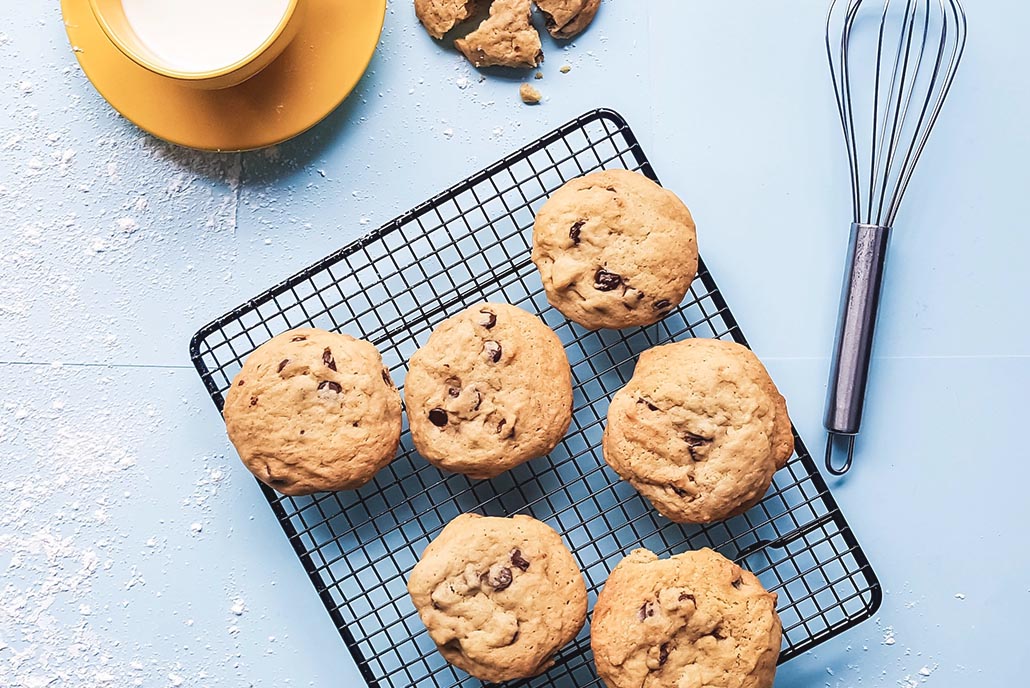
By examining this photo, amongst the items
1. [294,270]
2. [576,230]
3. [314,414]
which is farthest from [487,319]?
[294,270]

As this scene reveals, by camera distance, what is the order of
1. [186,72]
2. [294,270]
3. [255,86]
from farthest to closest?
[294,270] < [255,86] < [186,72]

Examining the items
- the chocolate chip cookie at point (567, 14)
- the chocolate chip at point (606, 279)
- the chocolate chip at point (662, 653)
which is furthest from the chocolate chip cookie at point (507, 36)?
the chocolate chip at point (662, 653)

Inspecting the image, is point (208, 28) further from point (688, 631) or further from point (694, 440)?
point (688, 631)

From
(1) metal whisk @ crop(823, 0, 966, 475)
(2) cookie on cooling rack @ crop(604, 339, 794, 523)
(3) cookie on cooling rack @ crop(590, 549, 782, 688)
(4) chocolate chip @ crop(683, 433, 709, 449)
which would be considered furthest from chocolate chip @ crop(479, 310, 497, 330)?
(1) metal whisk @ crop(823, 0, 966, 475)

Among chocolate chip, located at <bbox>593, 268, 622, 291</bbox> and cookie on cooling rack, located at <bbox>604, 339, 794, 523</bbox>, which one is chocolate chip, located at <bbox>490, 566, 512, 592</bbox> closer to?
cookie on cooling rack, located at <bbox>604, 339, 794, 523</bbox>

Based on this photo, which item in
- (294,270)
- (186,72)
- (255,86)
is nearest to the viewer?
(186,72)

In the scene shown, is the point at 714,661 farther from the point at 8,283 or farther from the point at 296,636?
the point at 8,283

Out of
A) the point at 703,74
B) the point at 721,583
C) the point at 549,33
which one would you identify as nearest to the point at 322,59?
the point at 549,33
